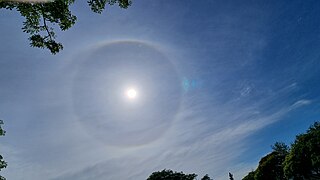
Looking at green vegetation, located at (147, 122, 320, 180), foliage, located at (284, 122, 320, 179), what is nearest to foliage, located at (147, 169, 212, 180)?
green vegetation, located at (147, 122, 320, 180)

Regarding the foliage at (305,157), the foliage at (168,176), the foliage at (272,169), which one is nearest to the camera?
the foliage at (305,157)

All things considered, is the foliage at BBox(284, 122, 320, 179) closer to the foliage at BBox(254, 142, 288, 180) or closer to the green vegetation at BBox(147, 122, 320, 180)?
the green vegetation at BBox(147, 122, 320, 180)

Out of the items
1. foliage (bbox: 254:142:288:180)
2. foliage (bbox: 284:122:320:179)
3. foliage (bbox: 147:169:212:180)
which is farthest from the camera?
→ foliage (bbox: 147:169:212:180)

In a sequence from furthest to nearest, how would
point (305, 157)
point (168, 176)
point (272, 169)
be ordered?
point (168, 176) → point (272, 169) → point (305, 157)

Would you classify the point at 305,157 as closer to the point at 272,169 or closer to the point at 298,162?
the point at 298,162

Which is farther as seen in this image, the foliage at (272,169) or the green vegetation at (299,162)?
the foliage at (272,169)

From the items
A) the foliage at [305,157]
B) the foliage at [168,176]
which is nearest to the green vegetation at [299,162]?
the foliage at [305,157]

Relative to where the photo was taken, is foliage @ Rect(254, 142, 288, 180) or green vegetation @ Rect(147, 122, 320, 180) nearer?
green vegetation @ Rect(147, 122, 320, 180)

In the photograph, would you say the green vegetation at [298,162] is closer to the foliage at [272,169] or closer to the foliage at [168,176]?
the foliage at [272,169]

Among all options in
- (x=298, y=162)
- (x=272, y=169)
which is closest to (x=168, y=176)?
(x=272, y=169)
